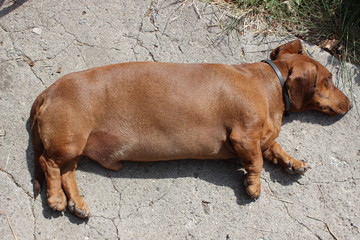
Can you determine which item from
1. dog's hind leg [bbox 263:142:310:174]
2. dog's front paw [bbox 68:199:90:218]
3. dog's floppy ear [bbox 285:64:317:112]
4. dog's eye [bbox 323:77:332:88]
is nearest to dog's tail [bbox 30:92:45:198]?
dog's front paw [bbox 68:199:90:218]

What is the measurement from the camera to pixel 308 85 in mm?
3314

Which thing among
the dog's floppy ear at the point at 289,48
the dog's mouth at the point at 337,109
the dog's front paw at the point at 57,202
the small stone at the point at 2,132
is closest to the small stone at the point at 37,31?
the small stone at the point at 2,132

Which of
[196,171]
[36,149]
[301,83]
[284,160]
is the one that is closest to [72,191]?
[36,149]

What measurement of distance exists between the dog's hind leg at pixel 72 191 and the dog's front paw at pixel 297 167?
1.85 metres

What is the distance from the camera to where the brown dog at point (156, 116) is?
10.2 ft

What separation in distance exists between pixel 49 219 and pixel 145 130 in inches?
46.0

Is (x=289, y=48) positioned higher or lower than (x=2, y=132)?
higher

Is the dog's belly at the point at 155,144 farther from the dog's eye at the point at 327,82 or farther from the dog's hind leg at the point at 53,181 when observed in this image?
the dog's eye at the point at 327,82

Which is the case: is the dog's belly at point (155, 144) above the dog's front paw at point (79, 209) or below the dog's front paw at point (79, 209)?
above

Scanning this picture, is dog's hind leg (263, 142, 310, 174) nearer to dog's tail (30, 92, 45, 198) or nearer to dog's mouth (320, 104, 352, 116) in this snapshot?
dog's mouth (320, 104, 352, 116)

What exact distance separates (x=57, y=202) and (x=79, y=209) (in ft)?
0.64

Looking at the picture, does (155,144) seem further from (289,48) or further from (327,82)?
→ (327,82)

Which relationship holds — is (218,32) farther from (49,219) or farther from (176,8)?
(49,219)

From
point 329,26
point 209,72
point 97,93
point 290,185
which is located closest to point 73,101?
point 97,93
